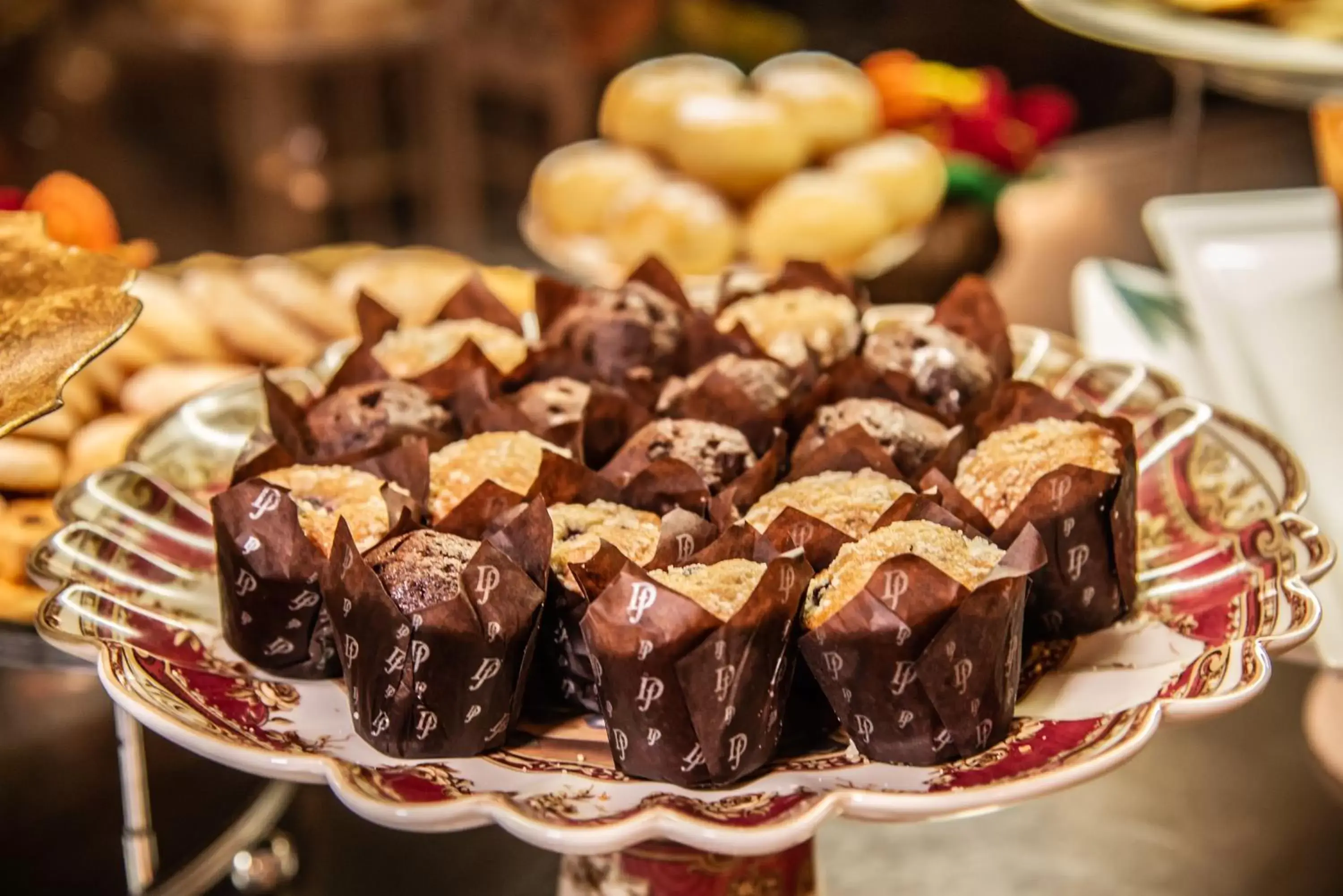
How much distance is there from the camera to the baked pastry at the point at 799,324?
120cm

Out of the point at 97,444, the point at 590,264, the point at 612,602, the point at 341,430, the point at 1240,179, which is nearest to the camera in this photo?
the point at 612,602

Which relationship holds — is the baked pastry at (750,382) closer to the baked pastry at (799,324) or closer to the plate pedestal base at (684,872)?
Result: the baked pastry at (799,324)

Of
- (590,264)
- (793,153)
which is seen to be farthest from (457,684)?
(793,153)

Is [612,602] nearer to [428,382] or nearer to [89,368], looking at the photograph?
[428,382]

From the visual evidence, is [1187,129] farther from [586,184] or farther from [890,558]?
[890,558]

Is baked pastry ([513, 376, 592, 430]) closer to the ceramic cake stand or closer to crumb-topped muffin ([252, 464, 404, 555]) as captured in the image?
crumb-topped muffin ([252, 464, 404, 555])

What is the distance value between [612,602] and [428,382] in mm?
430

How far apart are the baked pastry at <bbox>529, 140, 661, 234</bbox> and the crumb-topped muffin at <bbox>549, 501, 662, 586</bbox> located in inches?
38.6

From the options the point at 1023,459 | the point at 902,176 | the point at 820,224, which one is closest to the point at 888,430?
the point at 1023,459

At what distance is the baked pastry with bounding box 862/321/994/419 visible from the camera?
1.14m

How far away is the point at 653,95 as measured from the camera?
197 centimetres

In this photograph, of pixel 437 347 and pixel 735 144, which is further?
pixel 735 144

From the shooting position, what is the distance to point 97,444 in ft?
4.19

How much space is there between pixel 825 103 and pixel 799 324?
2.66 feet
